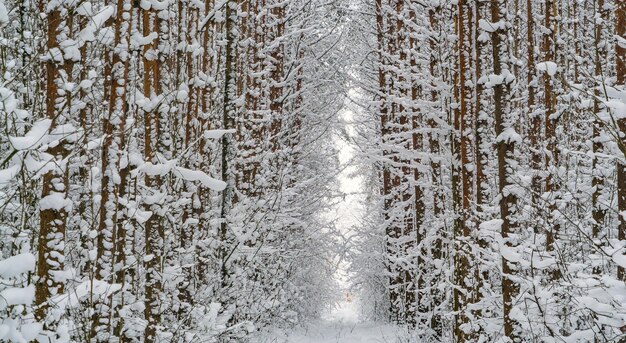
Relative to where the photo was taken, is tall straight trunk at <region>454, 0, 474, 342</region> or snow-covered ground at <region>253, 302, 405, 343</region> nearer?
tall straight trunk at <region>454, 0, 474, 342</region>

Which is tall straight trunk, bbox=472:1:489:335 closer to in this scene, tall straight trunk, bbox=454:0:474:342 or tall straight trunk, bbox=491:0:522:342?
tall straight trunk, bbox=454:0:474:342

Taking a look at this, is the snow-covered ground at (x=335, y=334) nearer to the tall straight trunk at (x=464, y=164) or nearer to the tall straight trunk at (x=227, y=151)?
the tall straight trunk at (x=464, y=164)

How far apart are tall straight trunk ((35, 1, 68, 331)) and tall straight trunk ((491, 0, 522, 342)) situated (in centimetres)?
434

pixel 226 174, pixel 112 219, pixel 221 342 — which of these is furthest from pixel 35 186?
pixel 221 342

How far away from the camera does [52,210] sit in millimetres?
3607

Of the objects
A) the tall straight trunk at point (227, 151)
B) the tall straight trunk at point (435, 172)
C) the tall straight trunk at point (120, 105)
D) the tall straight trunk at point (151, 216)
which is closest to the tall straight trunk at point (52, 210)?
the tall straight trunk at point (120, 105)

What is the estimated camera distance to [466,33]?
8344 millimetres

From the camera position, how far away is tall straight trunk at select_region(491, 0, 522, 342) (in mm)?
5750

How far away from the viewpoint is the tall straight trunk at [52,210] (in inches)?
139

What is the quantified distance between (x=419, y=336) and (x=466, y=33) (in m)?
6.31

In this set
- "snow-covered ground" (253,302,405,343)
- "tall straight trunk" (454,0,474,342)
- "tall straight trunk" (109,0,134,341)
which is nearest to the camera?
"tall straight trunk" (109,0,134,341)

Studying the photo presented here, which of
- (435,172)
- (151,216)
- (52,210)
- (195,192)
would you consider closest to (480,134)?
(435,172)

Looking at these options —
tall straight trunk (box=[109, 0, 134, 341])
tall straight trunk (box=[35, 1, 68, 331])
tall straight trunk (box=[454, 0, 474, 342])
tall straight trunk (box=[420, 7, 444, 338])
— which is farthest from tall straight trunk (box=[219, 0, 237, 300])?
tall straight trunk (box=[420, 7, 444, 338])

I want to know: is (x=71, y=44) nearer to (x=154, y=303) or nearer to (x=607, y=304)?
(x=154, y=303)
